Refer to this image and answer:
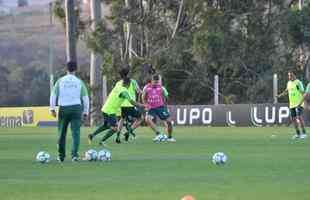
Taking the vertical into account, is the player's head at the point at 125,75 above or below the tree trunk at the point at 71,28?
below

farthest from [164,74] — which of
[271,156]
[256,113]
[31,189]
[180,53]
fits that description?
[31,189]

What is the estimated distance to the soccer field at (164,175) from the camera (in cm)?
1340

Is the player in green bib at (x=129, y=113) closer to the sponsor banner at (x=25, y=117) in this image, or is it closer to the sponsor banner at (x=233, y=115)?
the sponsor banner at (x=233, y=115)

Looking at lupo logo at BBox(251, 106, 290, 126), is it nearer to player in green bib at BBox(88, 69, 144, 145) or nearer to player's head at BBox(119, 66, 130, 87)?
player in green bib at BBox(88, 69, 144, 145)

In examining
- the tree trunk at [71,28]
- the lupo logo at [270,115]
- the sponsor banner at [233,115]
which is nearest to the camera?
the lupo logo at [270,115]

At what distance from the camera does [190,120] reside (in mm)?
46281

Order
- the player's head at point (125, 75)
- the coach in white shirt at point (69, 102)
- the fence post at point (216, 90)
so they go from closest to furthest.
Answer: the coach in white shirt at point (69, 102)
the player's head at point (125, 75)
the fence post at point (216, 90)

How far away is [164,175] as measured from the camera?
16453 millimetres

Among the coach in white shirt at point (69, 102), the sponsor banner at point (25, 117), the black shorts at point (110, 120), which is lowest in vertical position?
the sponsor banner at point (25, 117)

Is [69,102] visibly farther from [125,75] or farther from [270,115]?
[270,115]

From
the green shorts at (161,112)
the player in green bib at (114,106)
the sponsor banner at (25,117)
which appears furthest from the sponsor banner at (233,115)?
the player in green bib at (114,106)

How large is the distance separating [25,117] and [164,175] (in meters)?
37.8

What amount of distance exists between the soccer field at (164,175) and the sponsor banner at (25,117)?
2654cm

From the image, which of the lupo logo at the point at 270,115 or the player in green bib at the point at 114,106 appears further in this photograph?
the lupo logo at the point at 270,115
